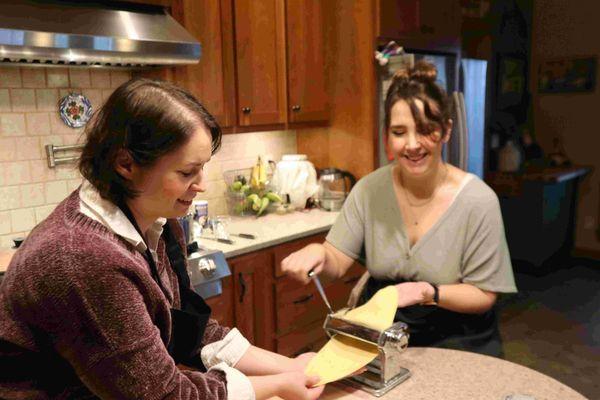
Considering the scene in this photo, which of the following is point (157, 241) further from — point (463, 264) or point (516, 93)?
point (516, 93)

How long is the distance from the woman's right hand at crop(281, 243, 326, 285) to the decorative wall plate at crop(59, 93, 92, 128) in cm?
142

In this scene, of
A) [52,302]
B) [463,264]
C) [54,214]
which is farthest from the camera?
[463,264]

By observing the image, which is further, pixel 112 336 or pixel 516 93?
pixel 516 93

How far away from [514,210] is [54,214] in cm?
481

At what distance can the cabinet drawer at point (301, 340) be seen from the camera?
278 centimetres

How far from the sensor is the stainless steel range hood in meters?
1.92

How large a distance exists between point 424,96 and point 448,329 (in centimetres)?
72

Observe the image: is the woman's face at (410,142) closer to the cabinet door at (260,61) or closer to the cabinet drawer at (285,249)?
the cabinet drawer at (285,249)

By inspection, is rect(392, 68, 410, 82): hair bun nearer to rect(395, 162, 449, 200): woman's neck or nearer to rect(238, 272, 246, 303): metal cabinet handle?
rect(395, 162, 449, 200): woman's neck

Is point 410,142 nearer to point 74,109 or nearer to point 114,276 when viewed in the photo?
point 114,276

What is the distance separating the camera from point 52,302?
0.81 m

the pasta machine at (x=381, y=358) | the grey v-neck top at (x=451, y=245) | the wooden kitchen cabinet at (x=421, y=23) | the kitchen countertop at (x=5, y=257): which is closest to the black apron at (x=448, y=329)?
the grey v-neck top at (x=451, y=245)

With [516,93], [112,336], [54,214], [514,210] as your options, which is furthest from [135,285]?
[516,93]

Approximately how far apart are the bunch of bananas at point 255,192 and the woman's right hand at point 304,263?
1.33 metres
